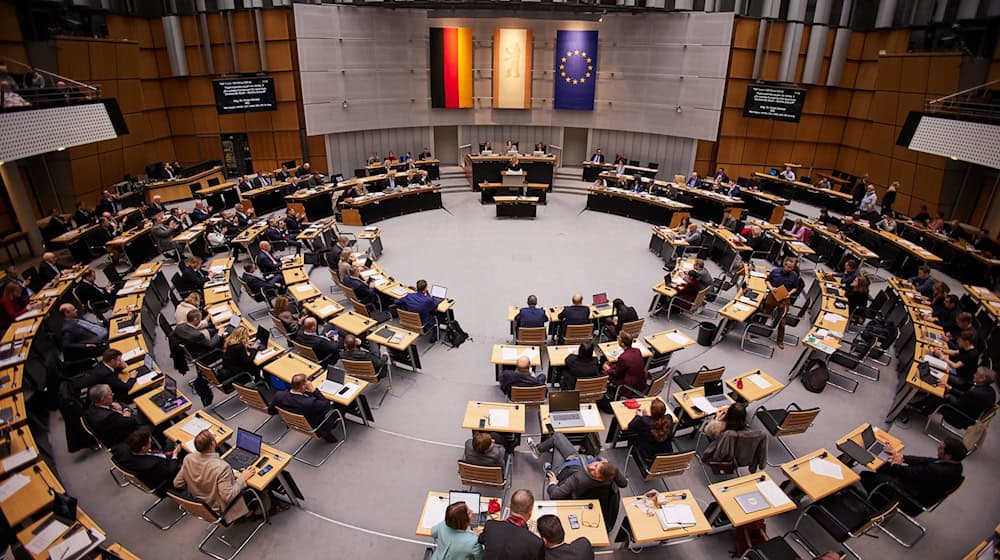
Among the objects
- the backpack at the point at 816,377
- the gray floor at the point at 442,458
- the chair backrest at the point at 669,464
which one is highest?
the chair backrest at the point at 669,464

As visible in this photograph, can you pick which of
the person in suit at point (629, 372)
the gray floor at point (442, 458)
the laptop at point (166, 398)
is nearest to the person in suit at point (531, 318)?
the gray floor at point (442, 458)

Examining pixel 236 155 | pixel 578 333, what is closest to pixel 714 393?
pixel 578 333

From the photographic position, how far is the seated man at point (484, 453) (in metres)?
5.75

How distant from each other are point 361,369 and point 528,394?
9.04 ft

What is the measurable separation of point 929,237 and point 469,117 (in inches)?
699

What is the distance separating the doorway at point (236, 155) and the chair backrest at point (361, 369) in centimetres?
1721

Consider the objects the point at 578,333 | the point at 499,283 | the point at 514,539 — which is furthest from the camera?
the point at 499,283

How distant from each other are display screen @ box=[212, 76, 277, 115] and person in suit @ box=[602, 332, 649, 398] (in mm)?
17757

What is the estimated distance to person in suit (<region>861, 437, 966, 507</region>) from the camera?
224 inches

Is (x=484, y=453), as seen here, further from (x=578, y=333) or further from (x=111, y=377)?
(x=111, y=377)

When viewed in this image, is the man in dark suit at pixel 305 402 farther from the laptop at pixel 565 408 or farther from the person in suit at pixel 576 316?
the person in suit at pixel 576 316

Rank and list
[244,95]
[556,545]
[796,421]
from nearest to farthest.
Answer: [556,545] < [796,421] < [244,95]

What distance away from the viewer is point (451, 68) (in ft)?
71.8

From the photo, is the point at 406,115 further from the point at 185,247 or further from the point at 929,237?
the point at 929,237
